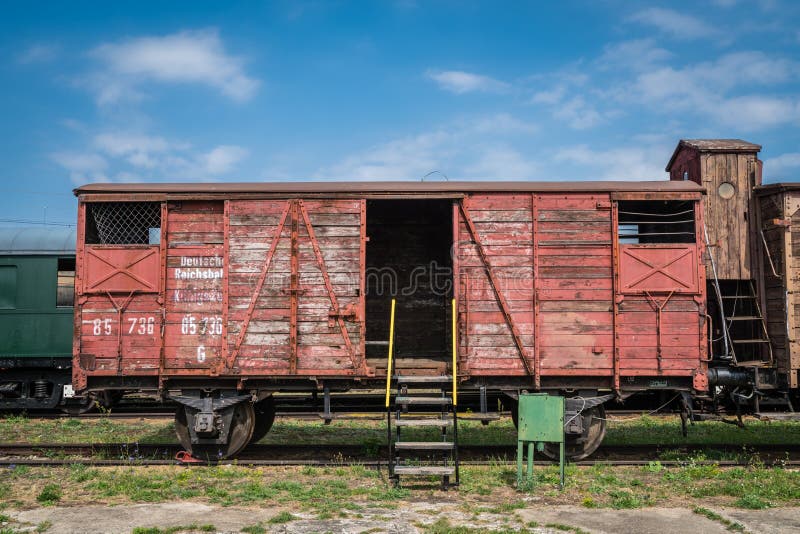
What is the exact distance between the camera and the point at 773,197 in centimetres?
977

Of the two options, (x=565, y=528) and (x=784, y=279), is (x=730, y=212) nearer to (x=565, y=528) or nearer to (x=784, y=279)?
(x=784, y=279)

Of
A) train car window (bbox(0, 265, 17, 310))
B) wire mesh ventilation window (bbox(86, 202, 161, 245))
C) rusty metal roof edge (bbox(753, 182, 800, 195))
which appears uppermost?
rusty metal roof edge (bbox(753, 182, 800, 195))

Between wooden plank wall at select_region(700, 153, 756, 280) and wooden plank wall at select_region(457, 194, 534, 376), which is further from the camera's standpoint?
wooden plank wall at select_region(700, 153, 756, 280)

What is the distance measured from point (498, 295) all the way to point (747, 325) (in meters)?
4.87

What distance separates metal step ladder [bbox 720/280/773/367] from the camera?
976cm

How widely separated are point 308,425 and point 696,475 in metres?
7.21

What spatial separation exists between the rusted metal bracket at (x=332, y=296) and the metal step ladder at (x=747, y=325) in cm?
597

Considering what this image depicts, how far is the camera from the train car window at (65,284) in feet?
44.0

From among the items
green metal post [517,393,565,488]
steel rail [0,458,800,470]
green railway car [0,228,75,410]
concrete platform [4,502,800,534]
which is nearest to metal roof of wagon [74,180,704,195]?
green metal post [517,393,565,488]

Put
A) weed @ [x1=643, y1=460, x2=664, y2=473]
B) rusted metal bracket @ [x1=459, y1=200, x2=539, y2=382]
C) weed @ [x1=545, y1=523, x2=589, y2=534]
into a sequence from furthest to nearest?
rusted metal bracket @ [x1=459, y1=200, x2=539, y2=382]
weed @ [x1=643, y1=460, x2=664, y2=473]
weed @ [x1=545, y1=523, x2=589, y2=534]

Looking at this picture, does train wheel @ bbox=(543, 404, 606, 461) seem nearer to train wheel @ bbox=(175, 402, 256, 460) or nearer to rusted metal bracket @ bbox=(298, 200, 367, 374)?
rusted metal bracket @ bbox=(298, 200, 367, 374)

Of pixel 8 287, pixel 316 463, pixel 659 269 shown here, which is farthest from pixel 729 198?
pixel 8 287

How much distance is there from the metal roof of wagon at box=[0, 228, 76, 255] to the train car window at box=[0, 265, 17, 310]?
0.38m

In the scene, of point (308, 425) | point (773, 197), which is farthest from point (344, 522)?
point (773, 197)
